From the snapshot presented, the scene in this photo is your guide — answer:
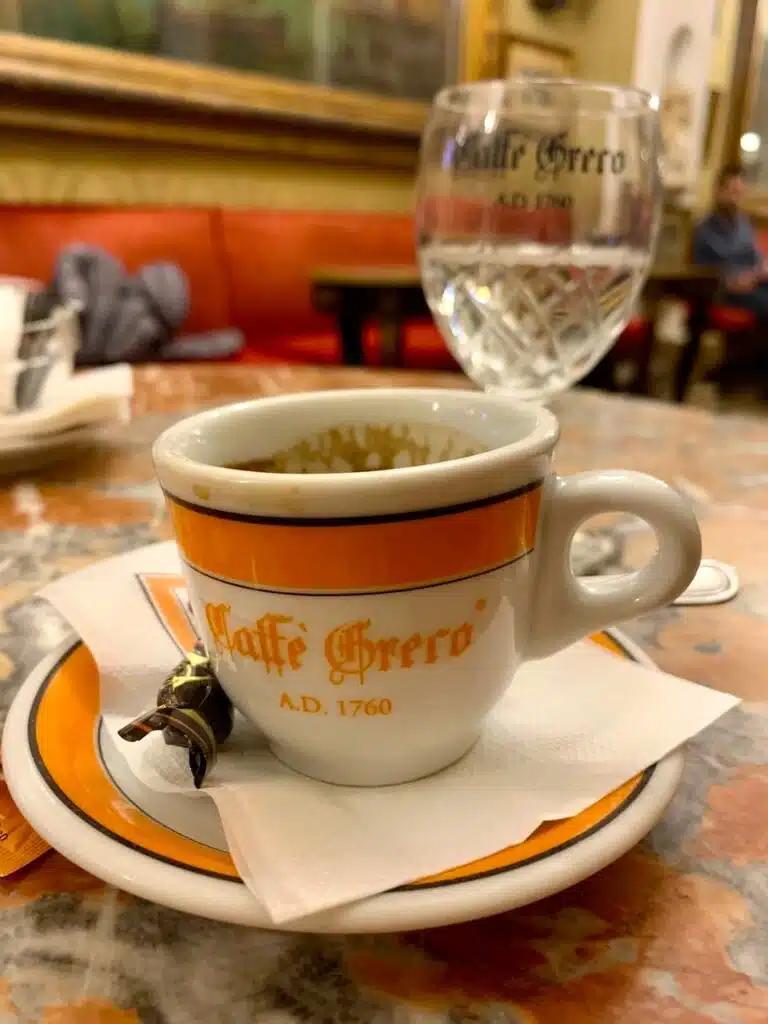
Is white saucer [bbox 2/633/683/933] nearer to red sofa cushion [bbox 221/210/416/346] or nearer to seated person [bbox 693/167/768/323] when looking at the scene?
red sofa cushion [bbox 221/210/416/346]

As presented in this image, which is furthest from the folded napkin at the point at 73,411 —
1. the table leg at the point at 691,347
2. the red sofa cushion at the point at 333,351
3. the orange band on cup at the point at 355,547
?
the table leg at the point at 691,347

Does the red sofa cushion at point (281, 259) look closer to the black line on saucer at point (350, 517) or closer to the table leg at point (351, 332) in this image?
the table leg at point (351, 332)

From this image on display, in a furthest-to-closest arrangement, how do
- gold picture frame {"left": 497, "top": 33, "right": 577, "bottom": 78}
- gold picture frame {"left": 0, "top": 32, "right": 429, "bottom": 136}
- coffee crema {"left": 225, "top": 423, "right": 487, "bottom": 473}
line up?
1. gold picture frame {"left": 497, "top": 33, "right": 577, "bottom": 78}
2. gold picture frame {"left": 0, "top": 32, "right": 429, "bottom": 136}
3. coffee crema {"left": 225, "top": 423, "right": 487, "bottom": 473}

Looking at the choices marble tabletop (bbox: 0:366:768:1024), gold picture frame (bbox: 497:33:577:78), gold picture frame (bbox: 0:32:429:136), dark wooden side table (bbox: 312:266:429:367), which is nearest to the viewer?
marble tabletop (bbox: 0:366:768:1024)

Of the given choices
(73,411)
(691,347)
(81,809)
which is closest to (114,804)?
(81,809)

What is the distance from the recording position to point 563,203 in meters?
0.55

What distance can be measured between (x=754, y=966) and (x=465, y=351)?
0.44m

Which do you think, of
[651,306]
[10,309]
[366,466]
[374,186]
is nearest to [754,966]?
[366,466]

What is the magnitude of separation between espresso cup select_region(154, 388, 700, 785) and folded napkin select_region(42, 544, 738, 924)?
0.01m

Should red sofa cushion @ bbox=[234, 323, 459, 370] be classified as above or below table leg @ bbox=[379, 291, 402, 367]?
below

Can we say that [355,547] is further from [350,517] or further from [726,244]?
[726,244]

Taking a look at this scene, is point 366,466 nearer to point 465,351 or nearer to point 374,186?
point 465,351

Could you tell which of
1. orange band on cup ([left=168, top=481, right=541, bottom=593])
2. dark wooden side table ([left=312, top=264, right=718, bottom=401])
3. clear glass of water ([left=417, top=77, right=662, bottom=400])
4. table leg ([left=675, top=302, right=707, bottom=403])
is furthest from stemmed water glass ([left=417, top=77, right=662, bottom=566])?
table leg ([left=675, top=302, right=707, bottom=403])

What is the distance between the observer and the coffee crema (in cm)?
32
